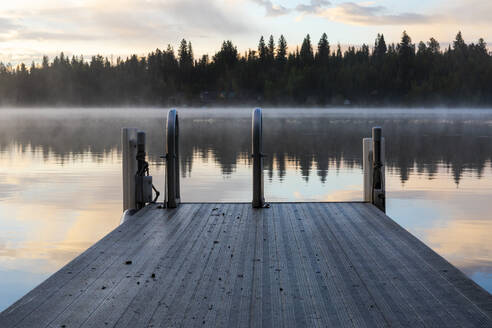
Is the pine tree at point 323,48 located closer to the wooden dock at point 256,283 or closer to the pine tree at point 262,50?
the pine tree at point 262,50

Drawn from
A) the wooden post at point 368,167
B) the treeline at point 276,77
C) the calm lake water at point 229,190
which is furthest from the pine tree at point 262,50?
the wooden post at point 368,167

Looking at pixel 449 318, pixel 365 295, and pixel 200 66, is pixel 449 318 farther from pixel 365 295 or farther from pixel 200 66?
pixel 200 66

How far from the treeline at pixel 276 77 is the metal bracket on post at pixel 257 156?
508 feet

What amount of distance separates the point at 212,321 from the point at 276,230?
3167 millimetres

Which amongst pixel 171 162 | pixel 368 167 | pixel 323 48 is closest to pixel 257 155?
pixel 171 162

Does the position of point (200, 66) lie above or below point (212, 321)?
above

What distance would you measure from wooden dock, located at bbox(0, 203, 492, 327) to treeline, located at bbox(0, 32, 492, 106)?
15715 cm

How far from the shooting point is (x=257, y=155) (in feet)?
28.0

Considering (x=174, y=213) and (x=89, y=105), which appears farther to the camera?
(x=89, y=105)

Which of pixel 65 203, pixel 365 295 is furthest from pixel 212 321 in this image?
pixel 65 203

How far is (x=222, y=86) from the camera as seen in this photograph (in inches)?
7096

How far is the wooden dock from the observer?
4074 millimetres

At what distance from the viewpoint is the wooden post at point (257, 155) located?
839cm

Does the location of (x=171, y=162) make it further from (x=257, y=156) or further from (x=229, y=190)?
(x=229, y=190)
